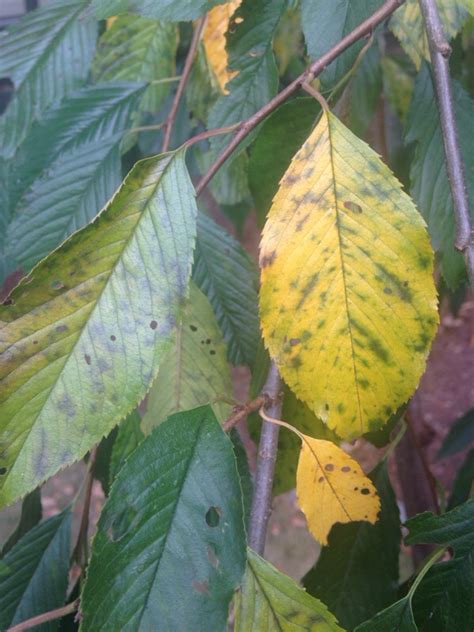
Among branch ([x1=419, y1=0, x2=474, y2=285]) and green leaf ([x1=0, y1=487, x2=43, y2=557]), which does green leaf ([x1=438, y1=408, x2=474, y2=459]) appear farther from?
branch ([x1=419, y1=0, x2=474, y2=285])

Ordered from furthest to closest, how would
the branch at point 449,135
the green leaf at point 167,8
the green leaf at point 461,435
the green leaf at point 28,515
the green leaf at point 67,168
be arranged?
the green leaf at point 461,435, the green leaf at point 28,515, the green leaf at point 67,168, the green leaf at point 167,8, the branch at point 449,135

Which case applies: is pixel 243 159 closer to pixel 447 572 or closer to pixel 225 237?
pixel 225 237

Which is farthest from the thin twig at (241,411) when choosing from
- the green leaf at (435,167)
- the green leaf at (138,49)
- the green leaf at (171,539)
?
the green leaf at (138,49)

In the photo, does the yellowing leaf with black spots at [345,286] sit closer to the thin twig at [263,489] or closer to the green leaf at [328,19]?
the thin twig at [263,489]

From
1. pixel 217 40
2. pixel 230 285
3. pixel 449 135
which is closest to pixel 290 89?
pixel 449 135

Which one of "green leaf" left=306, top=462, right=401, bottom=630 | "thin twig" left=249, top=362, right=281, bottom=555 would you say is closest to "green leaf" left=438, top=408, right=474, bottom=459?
"green leaf" left=306, top=462, right=401, bottom=630

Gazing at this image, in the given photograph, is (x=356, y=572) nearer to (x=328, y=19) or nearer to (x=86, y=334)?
(x=86, y=334)
